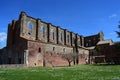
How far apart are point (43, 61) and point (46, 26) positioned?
17801 mm

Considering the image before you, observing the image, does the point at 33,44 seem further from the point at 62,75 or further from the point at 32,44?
the point at 62,75

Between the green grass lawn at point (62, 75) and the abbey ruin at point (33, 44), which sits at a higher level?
the abbey ruin at point (33, 44)

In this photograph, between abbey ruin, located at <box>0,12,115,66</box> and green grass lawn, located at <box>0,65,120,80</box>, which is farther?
abbey ruin, located at <box>0,12,115,66</box>

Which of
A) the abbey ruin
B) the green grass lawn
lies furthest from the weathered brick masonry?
the green grass lawn

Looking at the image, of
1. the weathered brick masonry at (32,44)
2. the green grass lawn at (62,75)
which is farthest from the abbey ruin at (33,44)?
the green grass lawn at (62,75)

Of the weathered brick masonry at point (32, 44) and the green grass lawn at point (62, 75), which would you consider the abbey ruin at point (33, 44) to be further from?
the green grass lawn at point (62, 75)

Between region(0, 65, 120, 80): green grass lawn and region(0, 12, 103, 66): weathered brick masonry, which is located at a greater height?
region(0, 12, 103, 66): weathered brick masonry

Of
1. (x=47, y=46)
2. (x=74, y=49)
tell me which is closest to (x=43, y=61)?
(x=47, y=46)

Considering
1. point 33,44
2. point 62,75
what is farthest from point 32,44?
point 62,75

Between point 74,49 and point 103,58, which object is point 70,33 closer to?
point 74,49

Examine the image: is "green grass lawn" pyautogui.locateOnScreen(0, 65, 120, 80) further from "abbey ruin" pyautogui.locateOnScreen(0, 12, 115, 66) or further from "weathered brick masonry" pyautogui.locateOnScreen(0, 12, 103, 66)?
"weathered brick masonry" pyautogui.locateOnScreen(0, 12, 103, 66)

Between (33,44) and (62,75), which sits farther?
(33,44)

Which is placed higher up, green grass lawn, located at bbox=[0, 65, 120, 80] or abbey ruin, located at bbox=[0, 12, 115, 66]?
abbey ruin, located at bbox=[0, 12, 115, 66]

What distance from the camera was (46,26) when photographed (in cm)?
6944
